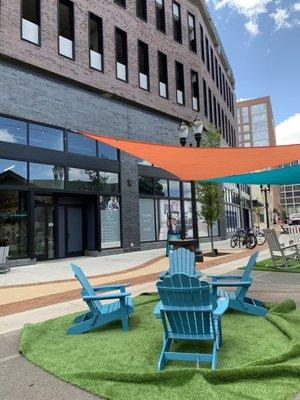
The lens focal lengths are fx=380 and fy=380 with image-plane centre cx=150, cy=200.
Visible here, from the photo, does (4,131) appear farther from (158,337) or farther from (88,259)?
(158,337)

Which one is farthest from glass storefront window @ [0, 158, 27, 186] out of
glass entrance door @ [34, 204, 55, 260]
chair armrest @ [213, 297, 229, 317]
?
chair armrest @ [213, 297, 229, 317]

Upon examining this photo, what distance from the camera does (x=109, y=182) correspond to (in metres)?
17.8

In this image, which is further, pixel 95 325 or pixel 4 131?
pixel 4 131

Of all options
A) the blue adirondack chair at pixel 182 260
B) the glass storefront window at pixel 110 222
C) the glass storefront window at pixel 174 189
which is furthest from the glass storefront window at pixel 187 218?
the blue adirondack chair at pixel 182 260

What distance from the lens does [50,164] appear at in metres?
15.1

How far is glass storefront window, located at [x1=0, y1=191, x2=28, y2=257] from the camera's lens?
44.0ft

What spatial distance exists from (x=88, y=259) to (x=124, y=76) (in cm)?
943

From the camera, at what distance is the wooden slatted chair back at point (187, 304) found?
410 cm

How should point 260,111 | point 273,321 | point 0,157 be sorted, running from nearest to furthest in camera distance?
point 273,321
point 0,157
point 260,111

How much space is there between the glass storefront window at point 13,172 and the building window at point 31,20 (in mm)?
4819

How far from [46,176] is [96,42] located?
297 inches

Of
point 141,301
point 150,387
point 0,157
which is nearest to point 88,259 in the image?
point 0,157

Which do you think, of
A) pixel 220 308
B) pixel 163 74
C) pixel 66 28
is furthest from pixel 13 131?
pixel 220 308

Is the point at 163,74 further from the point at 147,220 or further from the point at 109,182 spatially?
the point at 147,220
